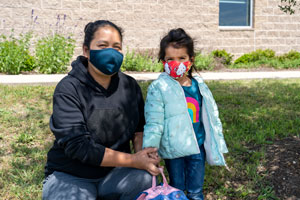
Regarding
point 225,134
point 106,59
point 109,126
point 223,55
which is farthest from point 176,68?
point 223,55

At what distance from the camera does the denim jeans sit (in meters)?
2.43

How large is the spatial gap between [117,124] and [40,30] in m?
8.25

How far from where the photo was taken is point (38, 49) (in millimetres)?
8461

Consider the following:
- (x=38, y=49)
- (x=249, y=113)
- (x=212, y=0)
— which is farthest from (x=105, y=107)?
(x=212, y=0)

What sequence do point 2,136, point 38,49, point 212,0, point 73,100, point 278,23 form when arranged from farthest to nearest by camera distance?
point 278,23 < point 212,0 < point 38,49 < point 2,136 < point 73,100

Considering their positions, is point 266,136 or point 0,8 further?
point 0,8

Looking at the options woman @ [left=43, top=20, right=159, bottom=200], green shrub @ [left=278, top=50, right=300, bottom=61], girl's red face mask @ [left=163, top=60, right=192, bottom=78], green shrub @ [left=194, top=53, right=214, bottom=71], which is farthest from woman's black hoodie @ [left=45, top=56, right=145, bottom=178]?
green shrub @ [left=278, top=50, right=300, bottom=61]

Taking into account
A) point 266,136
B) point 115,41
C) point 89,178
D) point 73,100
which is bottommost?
point 266,136

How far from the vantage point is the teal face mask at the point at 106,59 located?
7.19 feet

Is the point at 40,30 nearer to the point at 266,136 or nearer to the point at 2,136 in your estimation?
the point at 2,136

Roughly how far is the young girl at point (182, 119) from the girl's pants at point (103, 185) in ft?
0.90

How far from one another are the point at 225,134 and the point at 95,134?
231cm

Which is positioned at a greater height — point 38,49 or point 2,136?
point 38,49

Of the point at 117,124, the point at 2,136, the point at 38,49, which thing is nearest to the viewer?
the point at 117,124
